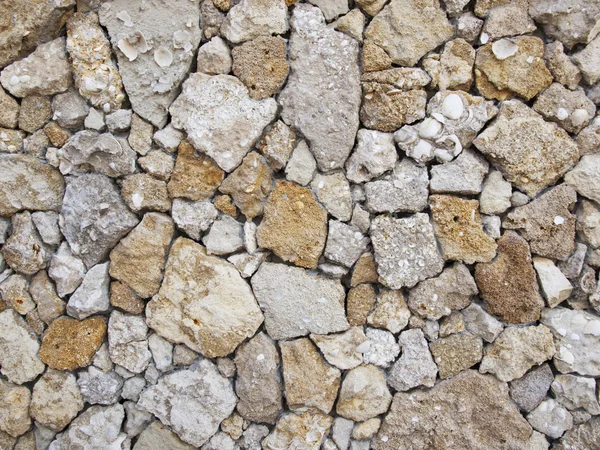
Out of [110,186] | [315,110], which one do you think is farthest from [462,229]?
[110,186]

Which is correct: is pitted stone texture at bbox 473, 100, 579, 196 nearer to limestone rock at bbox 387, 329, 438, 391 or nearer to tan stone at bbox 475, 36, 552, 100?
tan stone at bbox 475, 36, 552, 100

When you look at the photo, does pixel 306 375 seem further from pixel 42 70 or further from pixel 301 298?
pixel 42 70

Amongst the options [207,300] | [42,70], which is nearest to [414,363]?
[207,300]

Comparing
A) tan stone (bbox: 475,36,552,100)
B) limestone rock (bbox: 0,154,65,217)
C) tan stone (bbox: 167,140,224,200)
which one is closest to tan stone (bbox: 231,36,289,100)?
tan stone (bbox: 167,140,224,200)

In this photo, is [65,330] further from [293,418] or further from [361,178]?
[361,178]

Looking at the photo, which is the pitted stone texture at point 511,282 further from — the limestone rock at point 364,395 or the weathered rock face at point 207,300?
the weathered rock face at point 207,300
